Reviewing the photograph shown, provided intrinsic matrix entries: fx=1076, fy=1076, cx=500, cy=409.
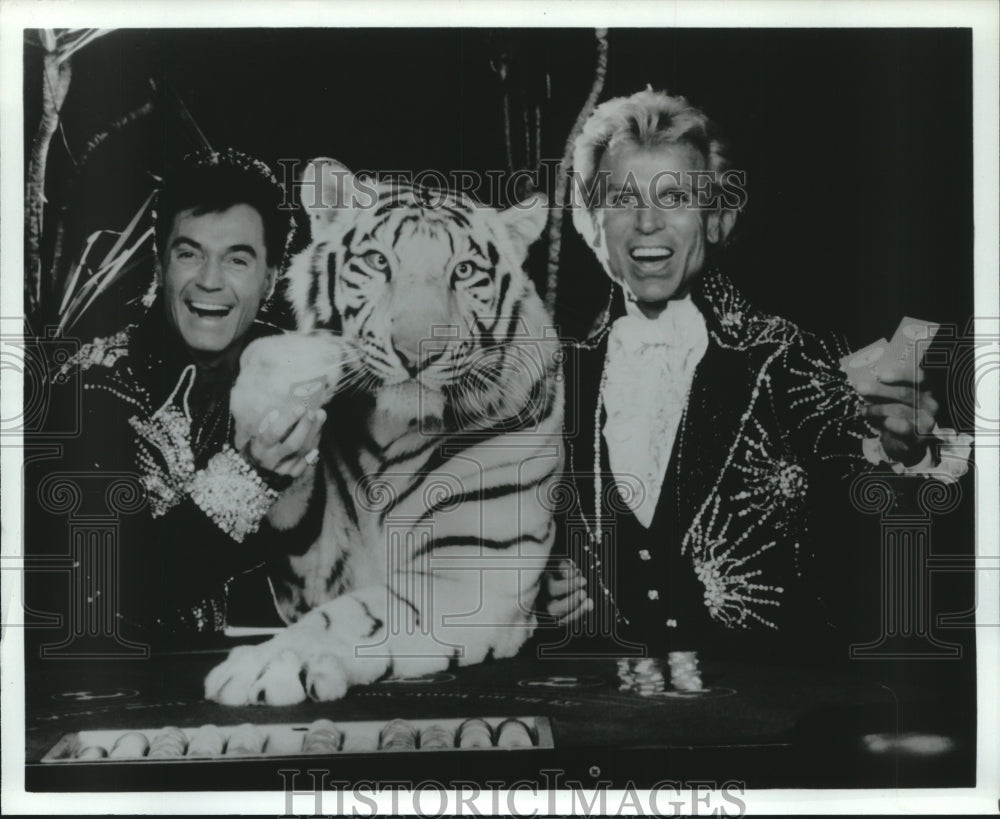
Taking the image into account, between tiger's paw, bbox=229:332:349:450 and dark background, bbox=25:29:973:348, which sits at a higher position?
dark background, bbox=25:29:973:348

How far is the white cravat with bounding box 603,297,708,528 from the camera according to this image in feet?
13.1

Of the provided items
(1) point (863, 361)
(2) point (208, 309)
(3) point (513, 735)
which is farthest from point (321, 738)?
(1) point (863, 361)

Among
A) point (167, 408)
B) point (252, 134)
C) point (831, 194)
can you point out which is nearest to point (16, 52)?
point (252, 134)

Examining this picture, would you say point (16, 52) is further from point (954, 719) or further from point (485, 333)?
point (954, 719)

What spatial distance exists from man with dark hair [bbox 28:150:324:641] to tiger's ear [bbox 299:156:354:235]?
109mm

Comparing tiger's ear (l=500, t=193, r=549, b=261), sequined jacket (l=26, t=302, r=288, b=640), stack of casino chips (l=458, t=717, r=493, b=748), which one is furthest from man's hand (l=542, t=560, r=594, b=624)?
tiger's ear (l=500, t=193, r=549, b=261)

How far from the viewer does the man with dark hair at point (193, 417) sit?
3945mm

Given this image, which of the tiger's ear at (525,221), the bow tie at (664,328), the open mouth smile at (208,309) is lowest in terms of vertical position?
the bow tie at (664,328)

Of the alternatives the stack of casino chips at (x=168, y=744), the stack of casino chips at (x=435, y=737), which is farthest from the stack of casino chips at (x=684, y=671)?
the stack of casino chips at (x=168, y=744)

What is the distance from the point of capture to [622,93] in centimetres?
399

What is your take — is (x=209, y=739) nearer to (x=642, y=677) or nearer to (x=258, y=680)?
(x=258, y=680)

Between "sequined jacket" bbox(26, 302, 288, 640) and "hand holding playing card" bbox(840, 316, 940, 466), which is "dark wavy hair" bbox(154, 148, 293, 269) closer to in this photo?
"sequined jacket" bbox(26, 302, 288, 640)

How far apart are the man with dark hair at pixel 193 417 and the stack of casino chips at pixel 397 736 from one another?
2.12ft

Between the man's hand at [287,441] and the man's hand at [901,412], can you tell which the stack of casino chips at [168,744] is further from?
the man's hand at [901,412]
